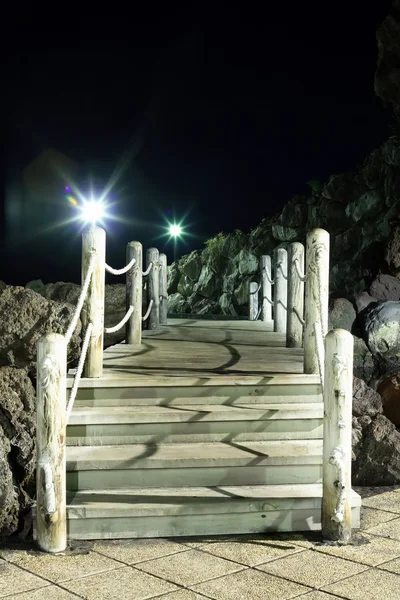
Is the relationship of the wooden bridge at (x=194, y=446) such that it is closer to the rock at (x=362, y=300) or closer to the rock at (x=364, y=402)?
the rock at (x=364, y=402)

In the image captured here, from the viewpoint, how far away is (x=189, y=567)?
13.5ft

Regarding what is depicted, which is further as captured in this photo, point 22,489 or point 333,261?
point 333,261

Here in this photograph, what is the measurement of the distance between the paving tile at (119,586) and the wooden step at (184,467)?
3.77 feet

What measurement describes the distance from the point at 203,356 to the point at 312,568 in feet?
12.8

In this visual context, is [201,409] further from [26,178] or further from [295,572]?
[26,178]

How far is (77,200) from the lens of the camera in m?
37.9

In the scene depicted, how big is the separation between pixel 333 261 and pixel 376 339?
8998mm

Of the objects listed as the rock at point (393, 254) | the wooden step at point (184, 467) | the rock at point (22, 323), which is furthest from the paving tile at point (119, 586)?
the rock at point (393, 254)

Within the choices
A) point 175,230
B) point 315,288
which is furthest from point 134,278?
point 175,230

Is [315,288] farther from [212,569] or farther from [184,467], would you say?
[212,569]

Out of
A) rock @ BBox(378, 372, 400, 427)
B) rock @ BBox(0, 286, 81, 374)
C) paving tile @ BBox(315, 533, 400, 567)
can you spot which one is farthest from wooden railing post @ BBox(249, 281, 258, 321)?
paving tile @ BBox(315, 533, 400, 567)

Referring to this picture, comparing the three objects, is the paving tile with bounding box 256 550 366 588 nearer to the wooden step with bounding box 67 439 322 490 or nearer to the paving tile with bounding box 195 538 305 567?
the paving tile with bounding box 195 538 305 567

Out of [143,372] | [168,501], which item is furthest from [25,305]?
[168,501]

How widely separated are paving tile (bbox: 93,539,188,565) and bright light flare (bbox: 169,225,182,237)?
28853 millimetres
